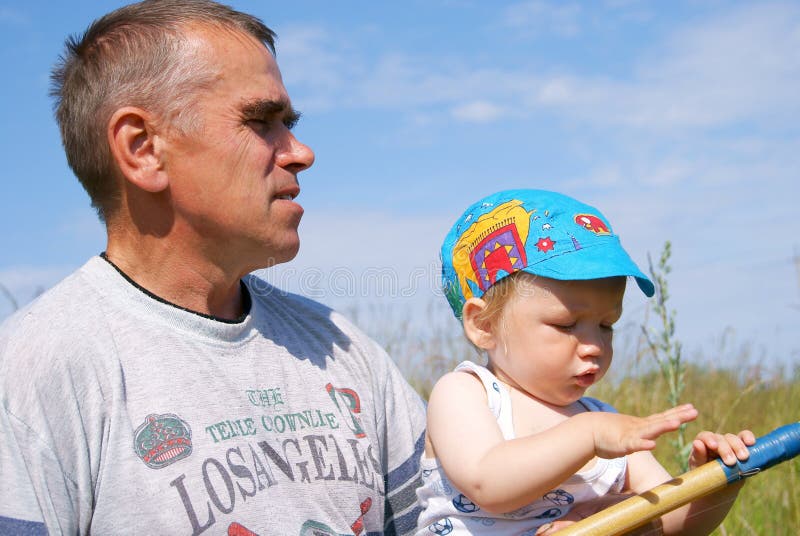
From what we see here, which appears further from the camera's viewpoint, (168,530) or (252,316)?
(252,316)

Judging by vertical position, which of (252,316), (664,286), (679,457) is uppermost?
(252,316)

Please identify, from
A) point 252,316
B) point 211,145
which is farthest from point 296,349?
point 211,145

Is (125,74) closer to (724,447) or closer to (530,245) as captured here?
(530,245)

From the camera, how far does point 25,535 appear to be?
1908mm

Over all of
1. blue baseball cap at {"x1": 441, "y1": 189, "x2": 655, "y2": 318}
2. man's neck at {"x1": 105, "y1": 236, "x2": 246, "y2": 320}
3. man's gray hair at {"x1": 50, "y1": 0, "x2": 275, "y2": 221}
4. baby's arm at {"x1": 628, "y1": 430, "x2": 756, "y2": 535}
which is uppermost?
man's gray hair at {"x1": 50, "y1": 0, "x2": 275, "y2": 221}

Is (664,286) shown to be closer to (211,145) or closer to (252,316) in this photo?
(252,316)

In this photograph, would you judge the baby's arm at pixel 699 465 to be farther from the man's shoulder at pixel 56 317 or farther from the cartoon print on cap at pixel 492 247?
the man's shoulder at pixel 56 317

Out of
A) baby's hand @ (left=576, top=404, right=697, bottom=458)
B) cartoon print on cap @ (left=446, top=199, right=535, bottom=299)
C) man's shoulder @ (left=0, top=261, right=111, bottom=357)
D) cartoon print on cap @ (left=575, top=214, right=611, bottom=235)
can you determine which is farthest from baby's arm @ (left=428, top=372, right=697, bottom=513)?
man's shoulder @ (left=0, top=261, right=111, bottom=357)

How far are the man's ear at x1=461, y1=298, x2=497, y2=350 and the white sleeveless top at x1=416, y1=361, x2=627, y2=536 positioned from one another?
71 mm

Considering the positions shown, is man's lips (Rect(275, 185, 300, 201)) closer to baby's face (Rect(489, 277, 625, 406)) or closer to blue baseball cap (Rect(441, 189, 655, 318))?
blue baseball cap (Rect(441, 189, 655, 318))

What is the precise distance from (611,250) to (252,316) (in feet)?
3.58

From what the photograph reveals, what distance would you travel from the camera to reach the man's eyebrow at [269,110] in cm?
258

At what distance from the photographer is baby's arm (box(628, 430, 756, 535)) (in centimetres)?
194

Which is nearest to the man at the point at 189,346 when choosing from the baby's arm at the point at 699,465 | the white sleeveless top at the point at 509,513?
the white sleeveless top at the point at 509,513
